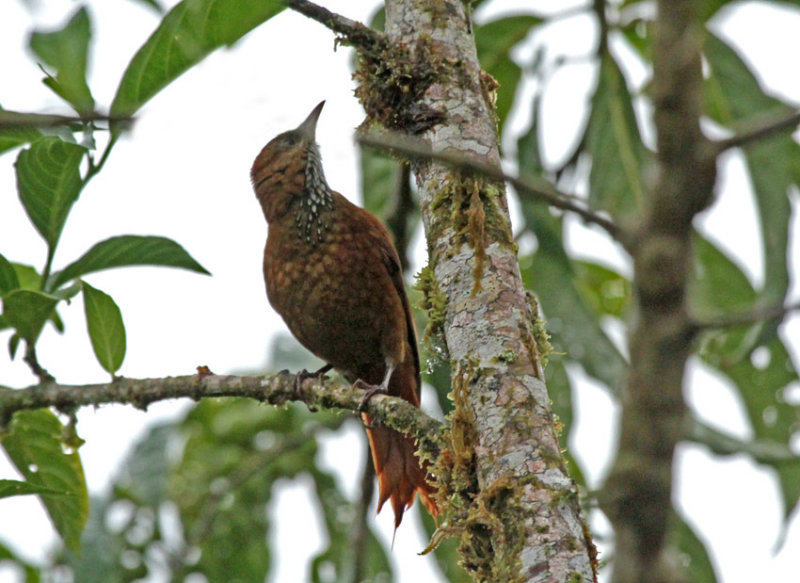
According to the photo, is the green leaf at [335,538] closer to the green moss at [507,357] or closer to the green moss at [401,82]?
the green moss at [401,82]

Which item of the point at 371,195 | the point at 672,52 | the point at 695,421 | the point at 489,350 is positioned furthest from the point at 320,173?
the point at 672,52

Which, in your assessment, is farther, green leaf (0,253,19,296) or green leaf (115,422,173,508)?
green leaf (115,422,173,508)

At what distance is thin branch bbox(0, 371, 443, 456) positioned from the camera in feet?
9.42

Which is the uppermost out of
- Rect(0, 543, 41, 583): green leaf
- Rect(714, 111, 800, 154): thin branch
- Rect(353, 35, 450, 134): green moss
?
Rect(353, 35, 450, 134): green moss

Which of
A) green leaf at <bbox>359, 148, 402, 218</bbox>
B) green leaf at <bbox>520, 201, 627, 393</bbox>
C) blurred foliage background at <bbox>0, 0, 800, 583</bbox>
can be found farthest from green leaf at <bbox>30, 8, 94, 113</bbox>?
green leaf at <bbox>520, 201, 627, 393</bbox>

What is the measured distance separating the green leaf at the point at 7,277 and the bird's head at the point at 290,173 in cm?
141

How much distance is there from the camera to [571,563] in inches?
76.8

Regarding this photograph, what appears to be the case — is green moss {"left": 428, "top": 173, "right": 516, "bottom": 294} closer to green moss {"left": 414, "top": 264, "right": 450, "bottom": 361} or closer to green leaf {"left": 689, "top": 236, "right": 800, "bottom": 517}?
green moss {"left": 414, "top": 264, "right": 450, "bottom": 361}

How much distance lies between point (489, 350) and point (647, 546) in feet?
4.17

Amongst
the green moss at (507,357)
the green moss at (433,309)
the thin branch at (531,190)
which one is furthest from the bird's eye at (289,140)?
the thin branch at (531,190)

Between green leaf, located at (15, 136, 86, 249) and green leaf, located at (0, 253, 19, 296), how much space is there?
160 mm

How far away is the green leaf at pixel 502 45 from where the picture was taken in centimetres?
437

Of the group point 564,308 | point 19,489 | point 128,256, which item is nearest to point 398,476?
point 564,308

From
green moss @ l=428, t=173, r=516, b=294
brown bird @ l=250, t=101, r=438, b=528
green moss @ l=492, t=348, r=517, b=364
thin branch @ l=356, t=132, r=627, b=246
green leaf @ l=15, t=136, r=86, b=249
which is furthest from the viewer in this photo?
brown bird @ l=250, t=101, r=438, b=528
